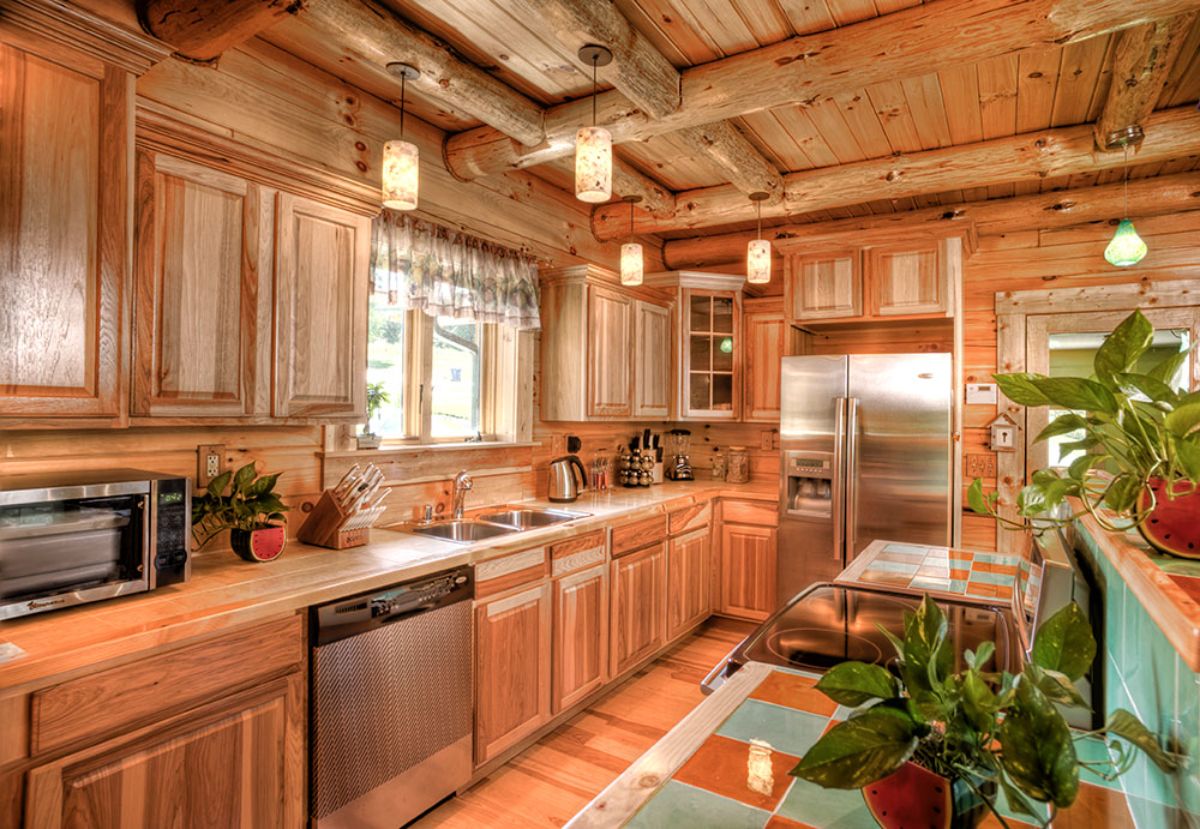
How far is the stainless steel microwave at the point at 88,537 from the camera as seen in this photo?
60.1 inches

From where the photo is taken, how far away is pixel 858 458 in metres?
3.77

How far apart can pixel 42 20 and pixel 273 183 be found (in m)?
0.66

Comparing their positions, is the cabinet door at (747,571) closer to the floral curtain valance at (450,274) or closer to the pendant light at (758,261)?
the pendant light at (758,261)

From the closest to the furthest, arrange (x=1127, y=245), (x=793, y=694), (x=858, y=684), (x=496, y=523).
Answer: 1. (x=858, y=684)
2. (x=793, y=694)
3. (x=496, y=523)
4. (x=1127, y=245)

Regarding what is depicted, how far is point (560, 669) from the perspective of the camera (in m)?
2.94

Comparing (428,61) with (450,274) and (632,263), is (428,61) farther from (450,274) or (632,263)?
(632,263)

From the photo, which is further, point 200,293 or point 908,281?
point 908,281

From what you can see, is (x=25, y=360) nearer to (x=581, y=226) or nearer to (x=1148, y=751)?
(x=1148, y=751)

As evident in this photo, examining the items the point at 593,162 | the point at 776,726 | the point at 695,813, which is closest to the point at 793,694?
the point at 776,726

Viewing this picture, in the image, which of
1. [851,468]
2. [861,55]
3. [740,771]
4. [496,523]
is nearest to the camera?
[740,771]

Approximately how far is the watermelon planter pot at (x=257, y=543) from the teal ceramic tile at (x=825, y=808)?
1858 millimetres

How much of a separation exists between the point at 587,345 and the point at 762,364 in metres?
1.43

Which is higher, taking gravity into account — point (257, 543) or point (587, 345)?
point (587, 345)

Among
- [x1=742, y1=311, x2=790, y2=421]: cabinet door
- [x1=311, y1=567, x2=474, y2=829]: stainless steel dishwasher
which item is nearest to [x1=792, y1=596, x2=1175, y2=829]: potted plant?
[x1=311, y1=567, x2=474, y2=829]: stainless steel dishwasher
